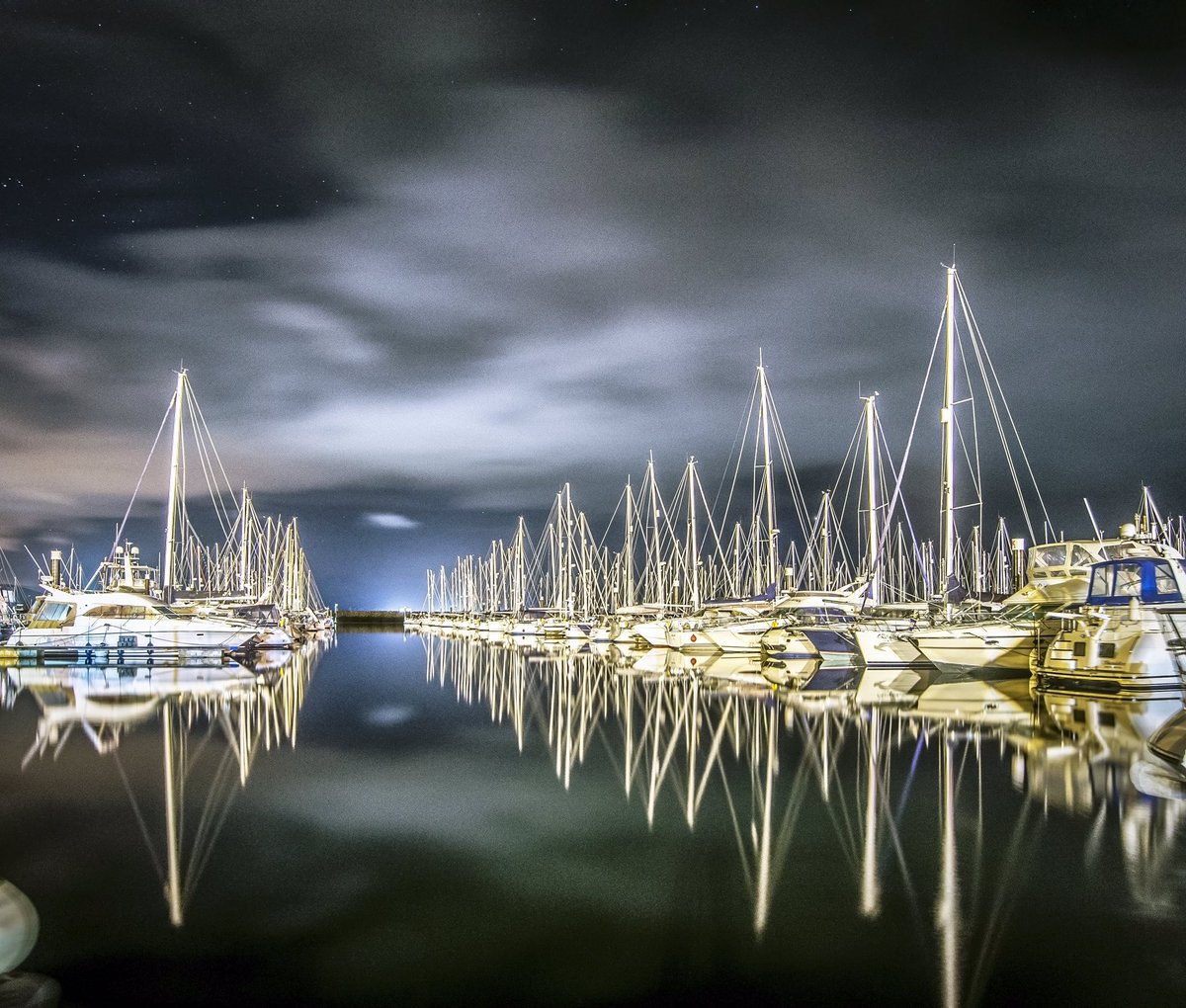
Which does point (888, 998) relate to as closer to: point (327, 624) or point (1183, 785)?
point (1183, 785)

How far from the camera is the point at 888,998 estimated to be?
6.14 meters

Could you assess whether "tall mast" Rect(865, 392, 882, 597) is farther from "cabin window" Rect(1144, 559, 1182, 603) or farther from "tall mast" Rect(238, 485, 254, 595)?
"tall mast" Rect(238, 485, 254, 595)

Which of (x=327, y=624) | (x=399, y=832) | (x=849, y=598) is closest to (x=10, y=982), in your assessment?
(x=399, y=832)

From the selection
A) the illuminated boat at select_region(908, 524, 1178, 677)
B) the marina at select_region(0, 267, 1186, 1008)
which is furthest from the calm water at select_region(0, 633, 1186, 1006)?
the illuminated boat at select_region(908, 524, 1178, 677)

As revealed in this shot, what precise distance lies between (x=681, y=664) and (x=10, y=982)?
36671mm

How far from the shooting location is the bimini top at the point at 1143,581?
1110 inches

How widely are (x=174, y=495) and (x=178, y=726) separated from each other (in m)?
28.4

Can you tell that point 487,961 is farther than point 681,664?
No

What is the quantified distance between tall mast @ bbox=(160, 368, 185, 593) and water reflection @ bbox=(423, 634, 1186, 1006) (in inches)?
854

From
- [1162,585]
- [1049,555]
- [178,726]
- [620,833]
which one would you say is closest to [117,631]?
[178,726]

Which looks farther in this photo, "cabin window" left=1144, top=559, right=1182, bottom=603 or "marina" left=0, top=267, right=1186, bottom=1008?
"cabin window" left=1144, top=559, right=1182, bottom=603

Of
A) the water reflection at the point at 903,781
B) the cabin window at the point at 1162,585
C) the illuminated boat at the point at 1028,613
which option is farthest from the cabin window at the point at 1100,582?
the water reflection at the point at 903,781

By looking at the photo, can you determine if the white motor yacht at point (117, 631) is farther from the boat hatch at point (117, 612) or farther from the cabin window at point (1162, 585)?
the cabin window at point (1162, 585)

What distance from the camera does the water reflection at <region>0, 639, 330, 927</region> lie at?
1048cm
